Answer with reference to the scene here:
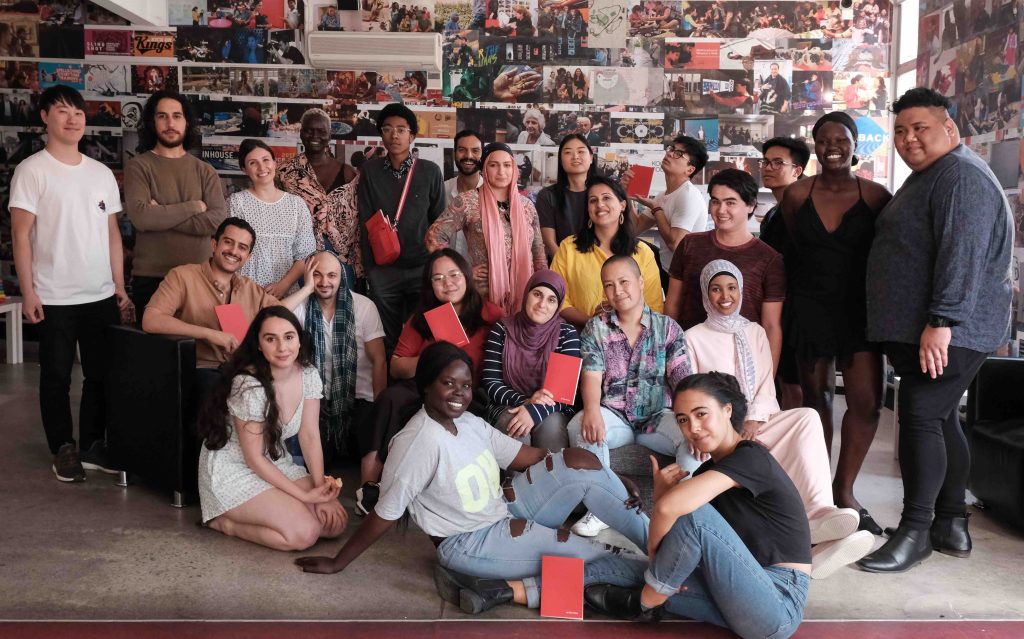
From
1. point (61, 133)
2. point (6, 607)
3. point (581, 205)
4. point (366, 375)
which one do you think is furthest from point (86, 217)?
point (581, 205)

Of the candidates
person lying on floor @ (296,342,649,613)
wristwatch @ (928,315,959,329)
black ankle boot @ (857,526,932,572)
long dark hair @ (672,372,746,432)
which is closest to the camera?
long dark hair @ (672,372,746,432)

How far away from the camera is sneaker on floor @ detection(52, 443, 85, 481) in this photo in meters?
3.70

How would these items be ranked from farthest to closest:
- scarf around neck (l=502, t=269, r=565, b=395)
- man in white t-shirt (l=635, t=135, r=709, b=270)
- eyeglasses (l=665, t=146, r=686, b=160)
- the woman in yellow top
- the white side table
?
1. the white side table
2. eyeglasses (l=665, t=146, r=686, b=160)
3. man in white t-shirt (l=635, t=135, r=709, b=270)
4. the woman in yellow top
5. scarf around neck (l=502, t=269, r=565, b=395)

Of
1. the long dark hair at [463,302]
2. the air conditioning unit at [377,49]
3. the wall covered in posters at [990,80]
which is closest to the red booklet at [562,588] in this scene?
the long dark hair at [463,302]

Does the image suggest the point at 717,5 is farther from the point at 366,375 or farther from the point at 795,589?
the point at 795,589

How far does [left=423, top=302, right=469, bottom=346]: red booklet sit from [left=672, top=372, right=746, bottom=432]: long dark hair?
4.03ft

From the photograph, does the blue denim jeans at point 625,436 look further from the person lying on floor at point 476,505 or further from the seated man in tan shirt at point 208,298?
the seated man in tan shirt at point 208,298

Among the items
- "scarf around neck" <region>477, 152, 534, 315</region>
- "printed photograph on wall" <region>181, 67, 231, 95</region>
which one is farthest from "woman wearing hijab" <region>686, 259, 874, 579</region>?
"printed photograph on wall" <region>181, 67, 231, 95</region>

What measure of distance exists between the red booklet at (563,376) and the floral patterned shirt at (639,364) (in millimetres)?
114

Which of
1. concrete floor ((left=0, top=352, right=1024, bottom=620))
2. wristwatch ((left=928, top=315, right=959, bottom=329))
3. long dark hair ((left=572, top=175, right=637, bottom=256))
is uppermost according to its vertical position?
long dark hair ((left=572, top=175, right=637, bottom=256))

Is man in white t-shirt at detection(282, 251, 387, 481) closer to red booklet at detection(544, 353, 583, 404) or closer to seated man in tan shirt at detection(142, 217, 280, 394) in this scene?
seated man in tan shirt at detection(142, 217, 280, 394)

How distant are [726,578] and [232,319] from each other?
213 cm

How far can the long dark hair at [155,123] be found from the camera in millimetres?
3805

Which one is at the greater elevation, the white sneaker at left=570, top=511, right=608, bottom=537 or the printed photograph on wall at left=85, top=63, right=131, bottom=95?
the printed photograph on wall at left=85, top=63, right=131, bottom=95
